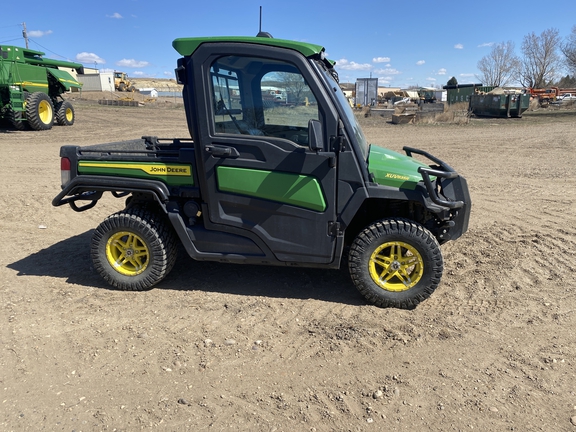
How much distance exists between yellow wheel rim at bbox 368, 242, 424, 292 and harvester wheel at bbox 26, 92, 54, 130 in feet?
55.4

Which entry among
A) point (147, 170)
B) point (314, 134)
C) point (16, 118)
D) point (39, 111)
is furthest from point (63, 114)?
point (314, 134)

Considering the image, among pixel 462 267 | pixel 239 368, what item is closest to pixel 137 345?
pixel 239 368

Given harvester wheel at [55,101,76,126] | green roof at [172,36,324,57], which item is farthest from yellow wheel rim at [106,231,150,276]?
harvester wheel at [55,101,76,126]

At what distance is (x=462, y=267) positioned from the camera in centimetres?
493

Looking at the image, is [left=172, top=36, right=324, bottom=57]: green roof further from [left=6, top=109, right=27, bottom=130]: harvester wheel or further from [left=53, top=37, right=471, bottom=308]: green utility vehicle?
[left=6, top=109, right=27, bottom=130]: harvester wheel

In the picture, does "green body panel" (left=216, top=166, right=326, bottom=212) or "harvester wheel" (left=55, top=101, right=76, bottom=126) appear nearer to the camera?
"green body panel" (left=216, top=166, right=326, bottom=212)

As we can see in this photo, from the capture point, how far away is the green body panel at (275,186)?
3.85 metres

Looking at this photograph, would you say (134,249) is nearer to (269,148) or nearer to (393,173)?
(269,148)

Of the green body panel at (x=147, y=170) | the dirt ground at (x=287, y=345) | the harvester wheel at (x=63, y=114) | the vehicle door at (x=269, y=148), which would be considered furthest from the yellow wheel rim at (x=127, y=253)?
the harvester wheel at (x=63, y=114)

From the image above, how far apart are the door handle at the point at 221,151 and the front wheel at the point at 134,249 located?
99cm

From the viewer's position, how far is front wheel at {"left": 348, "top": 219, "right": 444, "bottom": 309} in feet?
13.0

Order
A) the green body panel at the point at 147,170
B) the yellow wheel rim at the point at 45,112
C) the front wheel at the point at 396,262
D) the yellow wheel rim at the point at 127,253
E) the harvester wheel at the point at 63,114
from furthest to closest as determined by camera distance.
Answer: the harvester wheel at the point at 63,114, the yellow wheel rim at the point at 45,112, the yellow wheel rim at the point at 127,253, the green body panel at the point at 147,170, the front wheel at the point at 396,262

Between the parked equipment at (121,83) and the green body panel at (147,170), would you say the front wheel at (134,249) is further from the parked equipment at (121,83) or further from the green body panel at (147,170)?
the parked equipment at (121,83)

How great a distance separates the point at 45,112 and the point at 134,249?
16499 millimetres
